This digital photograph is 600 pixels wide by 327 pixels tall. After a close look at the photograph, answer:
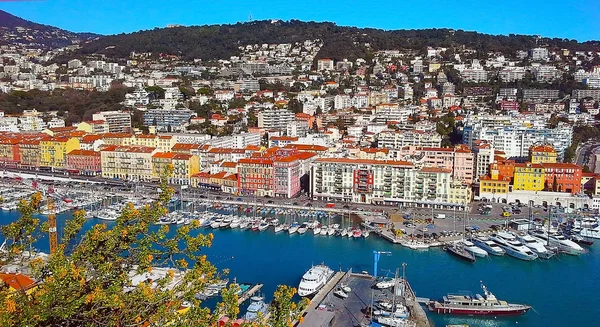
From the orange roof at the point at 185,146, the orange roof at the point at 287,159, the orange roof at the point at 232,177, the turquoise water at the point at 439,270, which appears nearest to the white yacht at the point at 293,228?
the turquoise water at the point at 439,270

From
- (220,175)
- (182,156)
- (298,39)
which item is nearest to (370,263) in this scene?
(220,175)

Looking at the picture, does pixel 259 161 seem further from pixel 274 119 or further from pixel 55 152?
pixel 274 119

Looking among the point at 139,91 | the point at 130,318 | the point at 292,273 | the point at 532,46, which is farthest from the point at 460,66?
the point at 130,318

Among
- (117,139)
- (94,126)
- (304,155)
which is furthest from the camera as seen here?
(94,126)

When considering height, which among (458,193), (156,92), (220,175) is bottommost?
(458,193)

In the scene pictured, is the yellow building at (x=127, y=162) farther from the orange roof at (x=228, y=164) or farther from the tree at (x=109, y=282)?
the tree at (x=109, y=282)

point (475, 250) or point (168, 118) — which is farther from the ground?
point (168, 118)

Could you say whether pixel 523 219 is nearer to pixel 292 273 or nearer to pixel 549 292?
pixel 549 292
